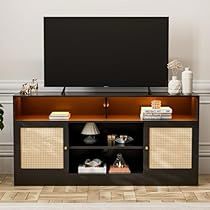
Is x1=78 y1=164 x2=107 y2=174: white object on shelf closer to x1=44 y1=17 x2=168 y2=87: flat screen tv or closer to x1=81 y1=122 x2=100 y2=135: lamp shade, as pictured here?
x1=81 y1=122 x2=100 y2=135: lamp shade

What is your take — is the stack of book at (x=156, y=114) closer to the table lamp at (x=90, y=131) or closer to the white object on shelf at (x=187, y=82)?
the white object on shelf at (x=187, y=82)

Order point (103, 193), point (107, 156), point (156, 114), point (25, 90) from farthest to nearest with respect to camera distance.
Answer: point (107, 156) → point (25, 90) → point (156, 114) → point (103, 193)

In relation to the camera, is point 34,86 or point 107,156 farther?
point 107,156

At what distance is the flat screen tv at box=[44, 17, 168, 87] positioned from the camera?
13.3 ft

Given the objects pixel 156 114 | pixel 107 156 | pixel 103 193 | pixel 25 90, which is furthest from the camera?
pixel 107 156

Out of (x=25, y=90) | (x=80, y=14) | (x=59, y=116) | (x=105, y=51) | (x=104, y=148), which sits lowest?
(x=104, y=148)

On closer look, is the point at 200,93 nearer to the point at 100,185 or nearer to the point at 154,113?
the point at 154,113

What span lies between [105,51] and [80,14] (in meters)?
0.41

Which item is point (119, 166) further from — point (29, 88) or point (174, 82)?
point (29, 88)

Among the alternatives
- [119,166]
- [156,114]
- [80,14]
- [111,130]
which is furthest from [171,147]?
[80,14]

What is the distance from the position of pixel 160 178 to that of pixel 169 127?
0.38m

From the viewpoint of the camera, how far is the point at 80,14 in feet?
14.1

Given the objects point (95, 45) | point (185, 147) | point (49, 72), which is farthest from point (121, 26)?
point (185, 147)

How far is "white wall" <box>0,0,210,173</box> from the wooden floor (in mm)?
872
